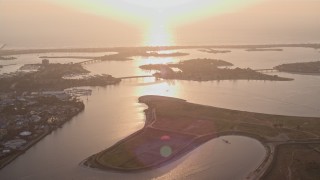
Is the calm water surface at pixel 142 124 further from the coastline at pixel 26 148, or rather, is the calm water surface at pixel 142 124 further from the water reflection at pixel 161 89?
the coastline at pixel 26 148

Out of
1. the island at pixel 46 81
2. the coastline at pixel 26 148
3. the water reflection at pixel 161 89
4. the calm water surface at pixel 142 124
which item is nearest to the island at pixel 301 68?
the calm water surface at pixel 142 124

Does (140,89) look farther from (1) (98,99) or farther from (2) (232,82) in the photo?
(2) (232,82)

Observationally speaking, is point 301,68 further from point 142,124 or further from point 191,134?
point 191,134

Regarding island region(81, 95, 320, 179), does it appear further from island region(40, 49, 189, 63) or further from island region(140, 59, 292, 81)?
island region(40, 49, 189, 63)

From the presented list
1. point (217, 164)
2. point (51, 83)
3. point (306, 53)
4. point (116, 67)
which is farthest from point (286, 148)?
point (306, 53)

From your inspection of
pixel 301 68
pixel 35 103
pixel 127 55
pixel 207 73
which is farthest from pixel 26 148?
pixel 127 55
